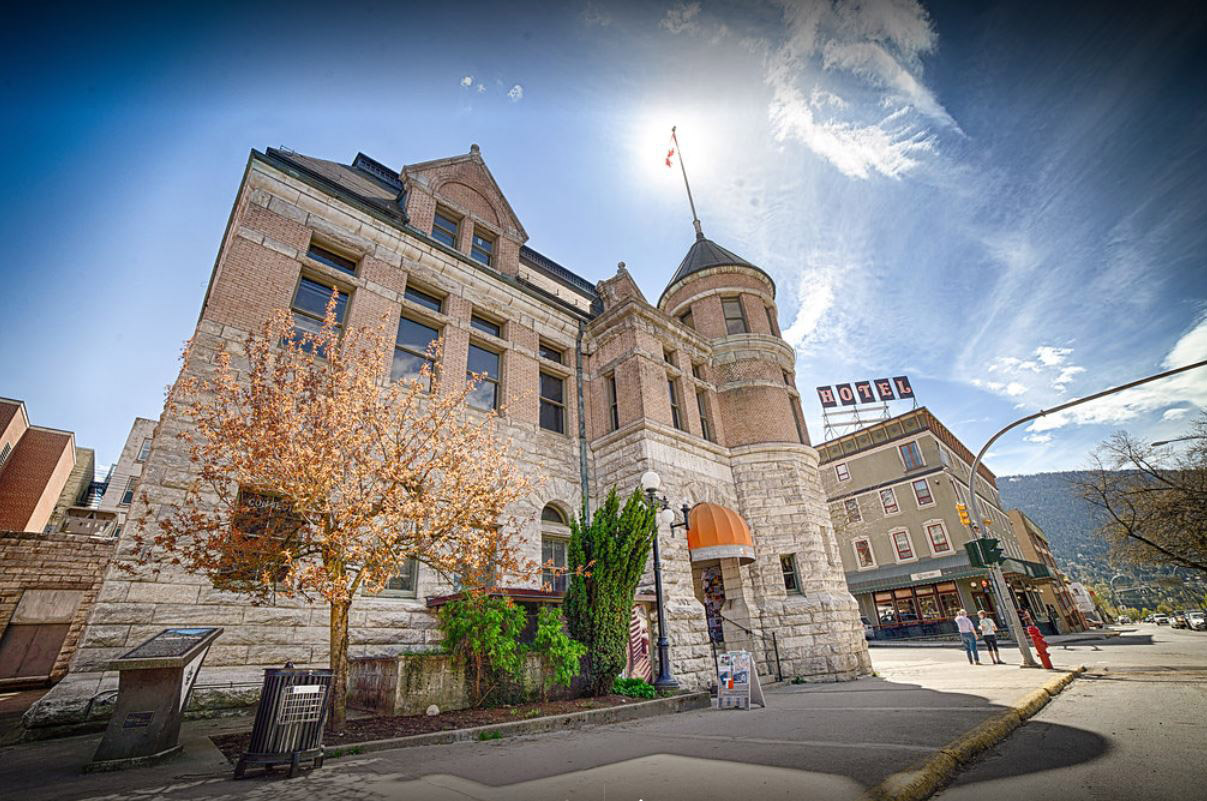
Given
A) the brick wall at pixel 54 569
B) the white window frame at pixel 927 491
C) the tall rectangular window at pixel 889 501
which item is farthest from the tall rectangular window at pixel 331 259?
the tall rectangular window at pixel 889 501

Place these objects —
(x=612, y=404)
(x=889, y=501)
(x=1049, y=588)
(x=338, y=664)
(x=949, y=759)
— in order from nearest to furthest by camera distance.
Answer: (x=949, y=759) → (x=338, y=664) → (x=612, y=404) → (x=889, y=501) → (x=1049, y=588)

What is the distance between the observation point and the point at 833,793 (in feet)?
11.3

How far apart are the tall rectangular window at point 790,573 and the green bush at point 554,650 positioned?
8.78m

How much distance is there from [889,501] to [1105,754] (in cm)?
3816

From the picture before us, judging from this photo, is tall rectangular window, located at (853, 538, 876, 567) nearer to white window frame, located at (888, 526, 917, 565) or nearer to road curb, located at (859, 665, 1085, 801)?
white window frame, located at (888, 526, 917, 565)

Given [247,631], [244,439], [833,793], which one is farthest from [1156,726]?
[247,631]

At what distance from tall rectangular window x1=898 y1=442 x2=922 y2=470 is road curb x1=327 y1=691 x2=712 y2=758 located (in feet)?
117

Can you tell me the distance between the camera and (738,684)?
29.2 feet

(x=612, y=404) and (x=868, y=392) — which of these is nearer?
(x=612, y=404)

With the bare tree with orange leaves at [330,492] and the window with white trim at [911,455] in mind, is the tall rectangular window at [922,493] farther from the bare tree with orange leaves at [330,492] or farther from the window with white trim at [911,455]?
the bare tree with orange leaves at [330,492]

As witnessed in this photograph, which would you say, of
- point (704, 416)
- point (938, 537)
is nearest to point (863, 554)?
point (938, 537)

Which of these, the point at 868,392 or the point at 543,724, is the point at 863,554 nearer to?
the point at 868,392

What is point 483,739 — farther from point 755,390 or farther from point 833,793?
point 755,390

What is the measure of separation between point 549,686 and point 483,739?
2.52m
